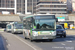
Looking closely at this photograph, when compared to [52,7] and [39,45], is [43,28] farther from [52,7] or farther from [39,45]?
[52,7]

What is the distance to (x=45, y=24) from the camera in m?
20.1

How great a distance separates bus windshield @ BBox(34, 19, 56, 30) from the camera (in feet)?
65.6

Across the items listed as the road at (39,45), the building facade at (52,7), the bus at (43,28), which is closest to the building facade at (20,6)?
the building facade at (52,7)

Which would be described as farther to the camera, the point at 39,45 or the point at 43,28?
the point at 43,28

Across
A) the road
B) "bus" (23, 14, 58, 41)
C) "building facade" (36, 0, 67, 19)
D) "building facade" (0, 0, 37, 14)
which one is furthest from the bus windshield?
"building facade" (0, 0, 37, 14)

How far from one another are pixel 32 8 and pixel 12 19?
59.3 m

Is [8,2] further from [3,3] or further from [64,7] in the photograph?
[64,7]

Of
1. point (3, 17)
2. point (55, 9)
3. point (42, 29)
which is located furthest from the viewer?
point (55, 9)

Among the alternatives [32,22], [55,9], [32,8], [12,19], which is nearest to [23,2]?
[32,8]

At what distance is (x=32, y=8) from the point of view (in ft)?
504

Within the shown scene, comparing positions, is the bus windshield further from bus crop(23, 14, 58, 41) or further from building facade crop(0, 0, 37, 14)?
building facade crop(0, 0, 37, 14)

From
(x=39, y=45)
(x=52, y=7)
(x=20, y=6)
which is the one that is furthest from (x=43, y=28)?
(x=20, y=6)

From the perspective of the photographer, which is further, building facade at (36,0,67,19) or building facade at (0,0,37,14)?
building facade at (0,0,37,14)

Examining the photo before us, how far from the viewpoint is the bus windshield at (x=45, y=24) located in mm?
19992
